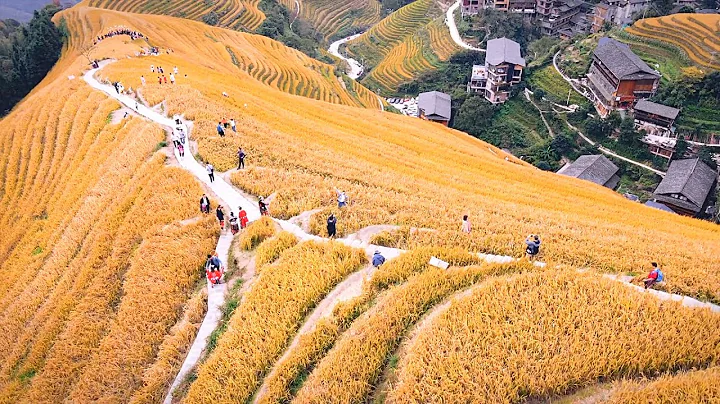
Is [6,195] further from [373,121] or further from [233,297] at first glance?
[373,121]

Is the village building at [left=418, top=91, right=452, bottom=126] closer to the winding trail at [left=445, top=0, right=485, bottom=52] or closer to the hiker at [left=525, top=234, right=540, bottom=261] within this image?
the winding trail at [left=445, top=0, right=485, bottom=52]

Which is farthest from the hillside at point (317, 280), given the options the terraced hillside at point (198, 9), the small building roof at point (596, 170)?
the terraced hillside at point (198, 9)

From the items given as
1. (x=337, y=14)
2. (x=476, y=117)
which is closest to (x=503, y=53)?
(x=476, y=117)

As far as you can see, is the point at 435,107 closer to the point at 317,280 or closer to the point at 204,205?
the point at 204,205

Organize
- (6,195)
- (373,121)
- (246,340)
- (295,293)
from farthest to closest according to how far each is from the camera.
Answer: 1. (373,121)
2. (6,195)
3. (295,293)
4. (246,340)

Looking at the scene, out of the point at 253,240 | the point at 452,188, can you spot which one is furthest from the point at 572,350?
the point at 452,188

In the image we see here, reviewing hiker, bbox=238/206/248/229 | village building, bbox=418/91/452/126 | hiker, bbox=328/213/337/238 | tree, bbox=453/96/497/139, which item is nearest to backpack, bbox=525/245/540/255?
hiker, bbox=328/213/337/238

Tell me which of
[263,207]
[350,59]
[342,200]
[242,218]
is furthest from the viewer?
[350,59]
